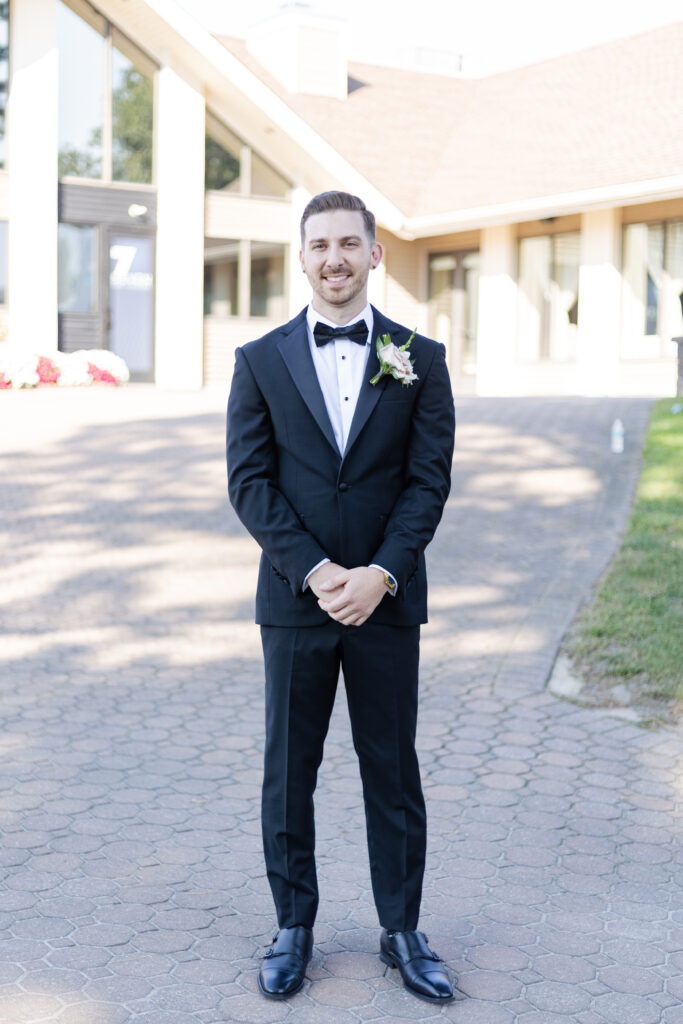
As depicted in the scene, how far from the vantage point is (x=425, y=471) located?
343cm

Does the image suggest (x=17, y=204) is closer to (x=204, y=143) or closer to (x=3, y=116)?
(x=3, y=116)

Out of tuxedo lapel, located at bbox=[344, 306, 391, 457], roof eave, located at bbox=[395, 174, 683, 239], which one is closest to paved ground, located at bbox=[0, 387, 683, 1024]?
tuxedo lapel, located at bbox=[344, 306, 391, 457]

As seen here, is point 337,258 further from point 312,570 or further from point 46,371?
point 46,371

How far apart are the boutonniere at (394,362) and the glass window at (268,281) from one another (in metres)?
21.6

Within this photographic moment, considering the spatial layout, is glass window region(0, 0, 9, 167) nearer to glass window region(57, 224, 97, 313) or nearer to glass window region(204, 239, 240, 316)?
glass window region(57, 224, 97, 313)

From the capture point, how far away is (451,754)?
561 centimetres

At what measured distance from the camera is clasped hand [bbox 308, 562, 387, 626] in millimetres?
3195

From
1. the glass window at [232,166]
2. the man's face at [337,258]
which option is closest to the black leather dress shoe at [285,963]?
the man's face at [337,258]

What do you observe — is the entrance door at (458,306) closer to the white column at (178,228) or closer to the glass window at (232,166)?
the glass window at (232,166)

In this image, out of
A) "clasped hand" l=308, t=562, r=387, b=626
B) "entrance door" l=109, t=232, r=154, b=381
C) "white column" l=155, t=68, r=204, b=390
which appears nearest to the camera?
"clasped hand" l=308, t=562, r=387, b=626

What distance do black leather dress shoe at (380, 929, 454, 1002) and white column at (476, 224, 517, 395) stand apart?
20.5m

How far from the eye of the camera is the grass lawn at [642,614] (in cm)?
657

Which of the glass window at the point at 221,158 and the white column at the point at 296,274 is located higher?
the glass window at the point at 221,158

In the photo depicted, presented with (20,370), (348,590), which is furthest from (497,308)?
(348,590)
